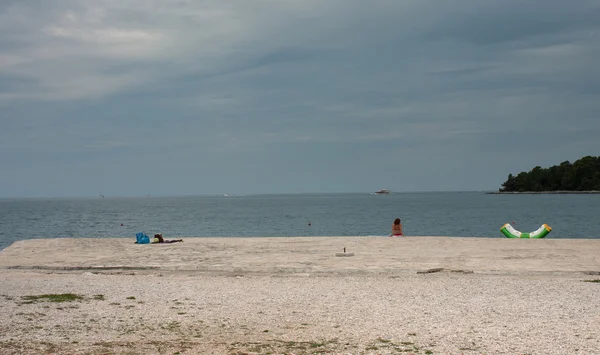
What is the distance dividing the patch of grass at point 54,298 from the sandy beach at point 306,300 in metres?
0.04

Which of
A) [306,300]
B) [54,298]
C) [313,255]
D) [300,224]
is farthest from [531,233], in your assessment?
[300,224]

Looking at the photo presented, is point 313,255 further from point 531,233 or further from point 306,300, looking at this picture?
point 531,233

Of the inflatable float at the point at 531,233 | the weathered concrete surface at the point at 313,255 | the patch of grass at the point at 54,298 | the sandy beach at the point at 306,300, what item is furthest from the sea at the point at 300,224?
the patch of grass at the point at 54,298

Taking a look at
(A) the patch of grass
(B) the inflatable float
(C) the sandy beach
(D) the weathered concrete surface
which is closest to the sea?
(D) the weathered concrete surface

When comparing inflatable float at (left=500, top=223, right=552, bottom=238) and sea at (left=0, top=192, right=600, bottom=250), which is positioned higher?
inflatable float at (left=500, top=223, right=552, bottom=238)

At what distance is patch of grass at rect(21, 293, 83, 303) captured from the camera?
1252cm

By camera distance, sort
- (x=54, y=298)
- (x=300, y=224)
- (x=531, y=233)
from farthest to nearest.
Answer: (x=300, y=224) < (x=531, y=233) < (x=54, y=298)

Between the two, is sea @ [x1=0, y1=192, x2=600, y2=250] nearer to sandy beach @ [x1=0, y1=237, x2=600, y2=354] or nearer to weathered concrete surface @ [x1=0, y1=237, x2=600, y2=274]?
weathered concrete surface @ [x1=0, y1=237, x2=600, y2=274]

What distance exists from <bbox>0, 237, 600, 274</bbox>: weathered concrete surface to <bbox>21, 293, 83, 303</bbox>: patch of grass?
477 centimetres

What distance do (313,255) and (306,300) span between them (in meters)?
7.92

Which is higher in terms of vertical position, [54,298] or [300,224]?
[54,298]

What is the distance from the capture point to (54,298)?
12.7m

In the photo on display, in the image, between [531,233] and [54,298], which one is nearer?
[54,298]

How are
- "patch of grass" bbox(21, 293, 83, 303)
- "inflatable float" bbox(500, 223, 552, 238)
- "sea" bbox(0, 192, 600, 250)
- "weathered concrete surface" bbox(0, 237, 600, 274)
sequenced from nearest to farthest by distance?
1. "patch of grass" bbox(21, 293, 83, 303)
2. "weathered concrete surface" bbox(0, 237, 600, 274)
3. "inflatable float" bbox(500, 223, 552, 238)
4. "sea" bbox(0, 192, 600, 250)
